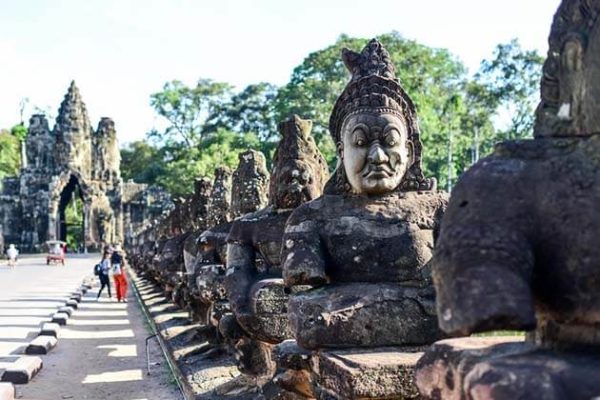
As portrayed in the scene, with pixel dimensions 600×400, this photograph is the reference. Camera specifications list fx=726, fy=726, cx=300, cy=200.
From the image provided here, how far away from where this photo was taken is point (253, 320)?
434cm

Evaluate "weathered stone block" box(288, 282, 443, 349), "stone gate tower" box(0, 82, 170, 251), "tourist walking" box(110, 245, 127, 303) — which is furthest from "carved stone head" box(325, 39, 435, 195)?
"stone gate tower" box(0, 82, 170, 251)

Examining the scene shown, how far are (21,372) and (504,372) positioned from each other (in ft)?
21.9

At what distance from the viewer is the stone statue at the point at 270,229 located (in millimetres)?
4625

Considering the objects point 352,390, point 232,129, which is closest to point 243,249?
point 352,390

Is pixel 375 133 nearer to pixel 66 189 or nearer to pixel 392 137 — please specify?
pixel 392 137

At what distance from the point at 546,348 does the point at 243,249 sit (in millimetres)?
3003

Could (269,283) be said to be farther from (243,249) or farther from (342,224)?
(342,224)

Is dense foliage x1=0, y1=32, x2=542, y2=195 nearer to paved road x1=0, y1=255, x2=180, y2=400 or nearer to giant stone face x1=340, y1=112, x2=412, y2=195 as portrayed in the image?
paved road x1=0, y1=255, x2=180, y2=400

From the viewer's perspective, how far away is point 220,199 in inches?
338

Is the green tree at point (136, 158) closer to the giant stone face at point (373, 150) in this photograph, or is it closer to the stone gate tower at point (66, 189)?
the stone gate tower at point (66, 189)

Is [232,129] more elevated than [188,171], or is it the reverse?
[232,129]

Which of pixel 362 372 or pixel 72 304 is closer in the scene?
pixel 362 372

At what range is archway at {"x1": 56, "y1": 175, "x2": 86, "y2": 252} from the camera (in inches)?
2019

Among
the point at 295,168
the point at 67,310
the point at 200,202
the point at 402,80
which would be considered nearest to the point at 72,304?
the point at 67,310
